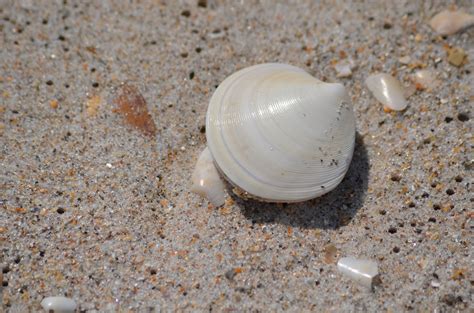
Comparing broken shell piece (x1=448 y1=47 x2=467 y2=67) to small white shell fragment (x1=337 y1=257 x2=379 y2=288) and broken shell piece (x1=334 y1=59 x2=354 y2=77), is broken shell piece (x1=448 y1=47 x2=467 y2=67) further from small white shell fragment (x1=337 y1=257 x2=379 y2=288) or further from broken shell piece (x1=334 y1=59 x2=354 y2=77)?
small white shell fragment (x1=337 y1=257 x2=379 y2=288)

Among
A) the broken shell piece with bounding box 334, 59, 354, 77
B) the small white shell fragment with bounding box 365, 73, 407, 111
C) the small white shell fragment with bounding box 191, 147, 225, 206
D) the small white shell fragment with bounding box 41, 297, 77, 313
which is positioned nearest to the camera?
the small white shell fragment with bounding box 41, 297, 77, 313

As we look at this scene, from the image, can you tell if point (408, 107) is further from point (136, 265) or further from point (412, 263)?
point (136, 265)

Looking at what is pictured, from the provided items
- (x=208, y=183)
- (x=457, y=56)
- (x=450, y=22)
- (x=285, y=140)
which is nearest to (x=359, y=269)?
(x=285, y=140)

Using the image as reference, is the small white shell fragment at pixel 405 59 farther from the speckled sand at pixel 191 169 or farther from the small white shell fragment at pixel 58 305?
the small white shell fragment at pixel 58 305

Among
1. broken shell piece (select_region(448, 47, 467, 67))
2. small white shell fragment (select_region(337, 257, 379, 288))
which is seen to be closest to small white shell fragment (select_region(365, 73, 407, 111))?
broken shell piece (select_region(448, 47, 467, 67))

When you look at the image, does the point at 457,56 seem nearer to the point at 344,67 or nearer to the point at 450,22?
the point at 450,22

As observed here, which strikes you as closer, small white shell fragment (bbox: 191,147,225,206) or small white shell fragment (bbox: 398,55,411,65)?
small white shell fragment (bbox: 191,147,225,206)

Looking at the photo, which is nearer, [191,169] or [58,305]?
[58,305]
